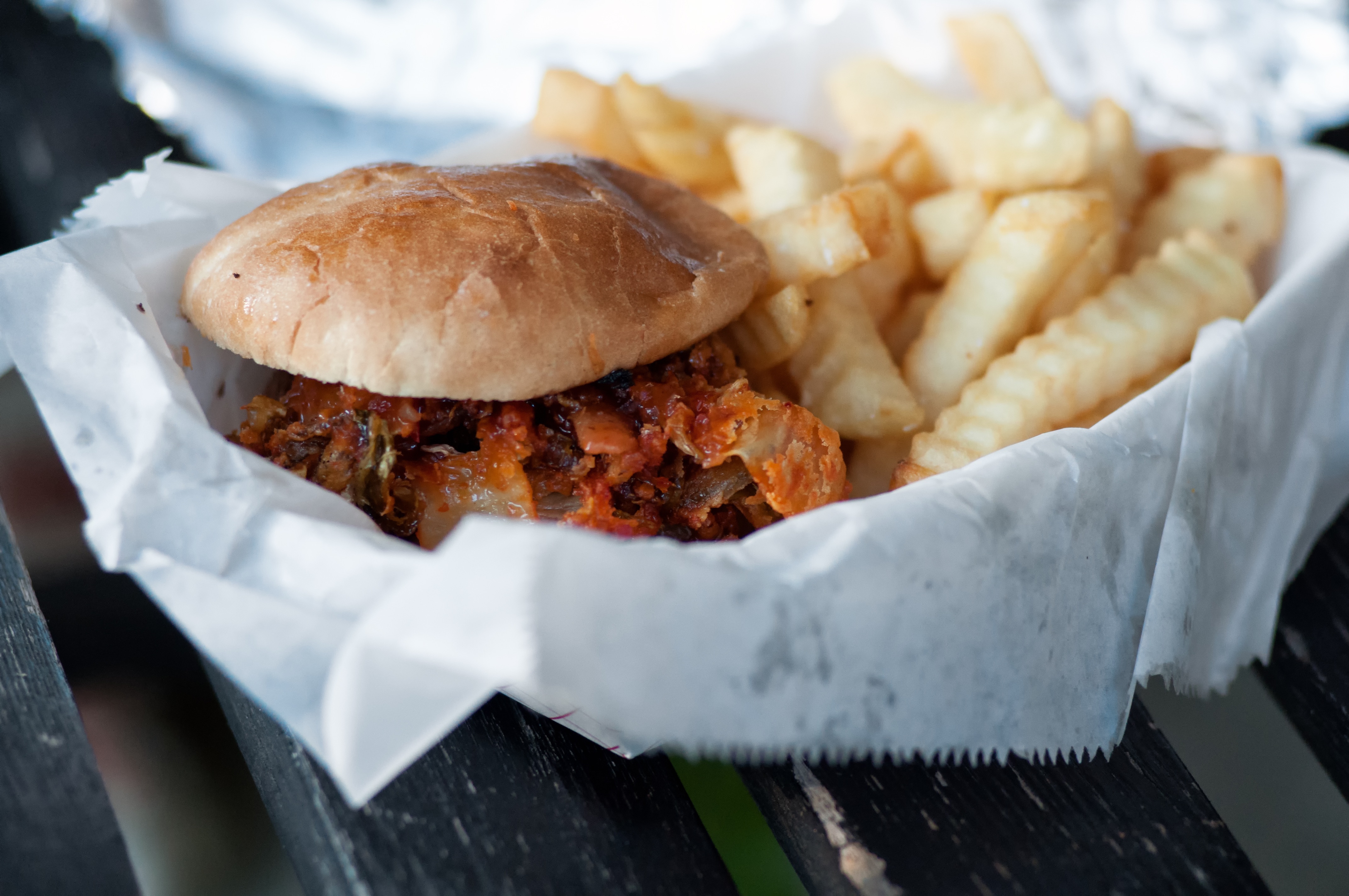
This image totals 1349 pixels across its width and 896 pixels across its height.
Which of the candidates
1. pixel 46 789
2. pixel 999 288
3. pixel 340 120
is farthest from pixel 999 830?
pixel 340 120

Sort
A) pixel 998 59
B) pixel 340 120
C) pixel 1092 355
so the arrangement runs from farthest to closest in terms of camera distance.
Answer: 1. pixel 340 120
2. pixel 998 59
3. pixel 1092 355

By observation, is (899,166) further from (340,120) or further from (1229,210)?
(340,120)

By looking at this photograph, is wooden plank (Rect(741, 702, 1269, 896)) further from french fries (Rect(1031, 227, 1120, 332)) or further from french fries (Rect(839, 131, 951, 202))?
french fries (Rect(839, 131, 951, 202))

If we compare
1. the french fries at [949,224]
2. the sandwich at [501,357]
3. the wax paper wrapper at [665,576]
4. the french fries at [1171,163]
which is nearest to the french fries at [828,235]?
the sandwich at [501,357]

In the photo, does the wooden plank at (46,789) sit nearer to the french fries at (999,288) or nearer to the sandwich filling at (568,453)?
the sandwich filling at (568,453)

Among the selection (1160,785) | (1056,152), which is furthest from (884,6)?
(1160,785)

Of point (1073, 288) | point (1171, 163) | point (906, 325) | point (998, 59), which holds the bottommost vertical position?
point (906, 325)

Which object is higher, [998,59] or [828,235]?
[998,59]

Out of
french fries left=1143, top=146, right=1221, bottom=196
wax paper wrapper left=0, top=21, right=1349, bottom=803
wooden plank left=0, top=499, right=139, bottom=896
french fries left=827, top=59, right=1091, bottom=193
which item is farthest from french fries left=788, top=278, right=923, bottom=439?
wooden plank left=0, top=499, right=139, bottom=896
